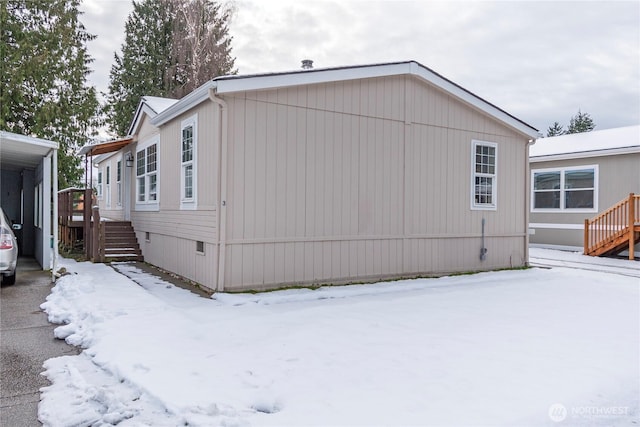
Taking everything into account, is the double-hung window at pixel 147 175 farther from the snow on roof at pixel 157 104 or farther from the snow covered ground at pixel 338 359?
the snow covered ground at pixel 338 359

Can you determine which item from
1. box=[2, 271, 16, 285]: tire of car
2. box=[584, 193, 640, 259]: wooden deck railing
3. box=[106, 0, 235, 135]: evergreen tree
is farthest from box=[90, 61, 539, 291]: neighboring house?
box=[106, 0, 235, 135]: evergreen tree

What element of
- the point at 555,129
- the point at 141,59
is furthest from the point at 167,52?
the point at 555,129

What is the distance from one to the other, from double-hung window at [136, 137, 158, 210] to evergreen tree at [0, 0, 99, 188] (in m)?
6.86

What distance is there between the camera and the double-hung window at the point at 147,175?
32.2ft

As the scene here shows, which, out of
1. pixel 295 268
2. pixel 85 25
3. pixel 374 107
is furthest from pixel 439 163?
pixel 85 25

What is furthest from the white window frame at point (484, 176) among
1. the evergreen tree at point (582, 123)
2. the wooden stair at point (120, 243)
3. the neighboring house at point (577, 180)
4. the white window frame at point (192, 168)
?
the evergreen tree at point (582, 123)

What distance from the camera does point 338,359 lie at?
3.89m

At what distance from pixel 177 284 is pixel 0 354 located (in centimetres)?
335

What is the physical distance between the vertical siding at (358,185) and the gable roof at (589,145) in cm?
496

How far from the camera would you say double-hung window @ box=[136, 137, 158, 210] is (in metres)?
9.80

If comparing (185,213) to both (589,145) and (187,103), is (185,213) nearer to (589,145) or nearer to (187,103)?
(187,103)

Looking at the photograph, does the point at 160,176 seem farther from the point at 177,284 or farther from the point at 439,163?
the point at 439,163

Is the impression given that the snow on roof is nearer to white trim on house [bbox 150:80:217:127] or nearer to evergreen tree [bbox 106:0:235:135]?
white trim on house [bbox 150:80:217:127]

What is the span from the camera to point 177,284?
7.33 metres
